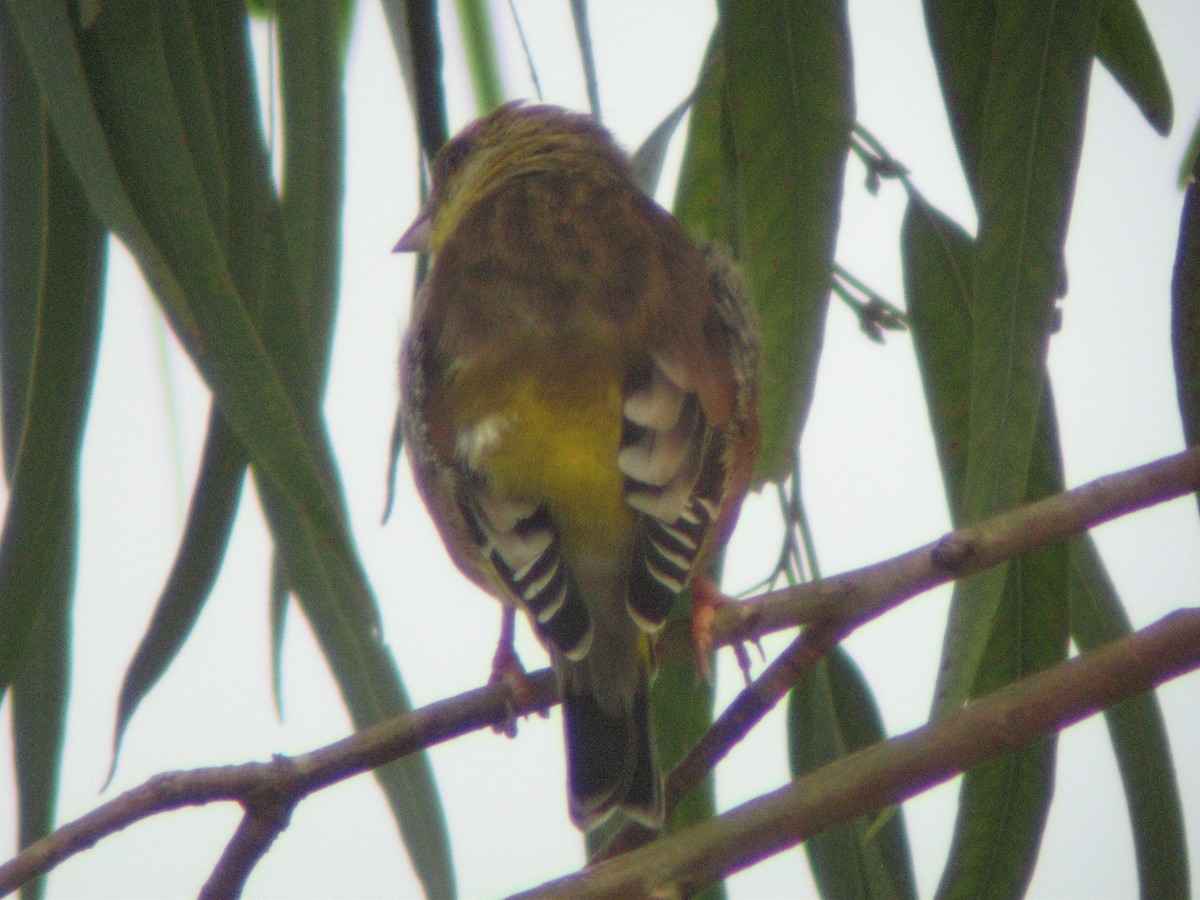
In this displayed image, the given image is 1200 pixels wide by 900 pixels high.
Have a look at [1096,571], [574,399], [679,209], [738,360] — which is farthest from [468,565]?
[1096,571]

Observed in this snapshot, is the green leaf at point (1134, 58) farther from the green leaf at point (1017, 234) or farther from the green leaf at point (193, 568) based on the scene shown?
the green leaf at point (193, 568)

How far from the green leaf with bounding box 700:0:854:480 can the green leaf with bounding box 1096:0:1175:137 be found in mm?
595

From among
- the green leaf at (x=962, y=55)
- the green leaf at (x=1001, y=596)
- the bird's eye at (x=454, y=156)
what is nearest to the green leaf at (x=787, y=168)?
the green leaf at (x=962, y=55)

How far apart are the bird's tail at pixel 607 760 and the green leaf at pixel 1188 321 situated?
110 cm

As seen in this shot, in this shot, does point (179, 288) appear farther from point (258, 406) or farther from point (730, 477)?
point (730, 477)

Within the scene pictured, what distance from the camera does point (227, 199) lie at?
2836 mm

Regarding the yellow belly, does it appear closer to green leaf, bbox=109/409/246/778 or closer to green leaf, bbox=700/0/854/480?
green leaf, bbox=700/0/854/480

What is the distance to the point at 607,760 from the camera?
2803mm

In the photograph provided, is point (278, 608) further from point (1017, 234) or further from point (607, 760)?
point (1017, 234)

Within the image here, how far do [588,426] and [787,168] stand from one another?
63 cm

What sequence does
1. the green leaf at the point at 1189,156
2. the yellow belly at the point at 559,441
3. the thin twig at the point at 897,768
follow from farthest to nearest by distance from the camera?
the green leaf at the point at 1189,156 → the yellow belly at the point at 559,441 → the thin twig at the point at 897,768

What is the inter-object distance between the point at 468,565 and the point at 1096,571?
1371 millimetres

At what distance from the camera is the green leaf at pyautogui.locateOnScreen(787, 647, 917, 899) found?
10.3 feet

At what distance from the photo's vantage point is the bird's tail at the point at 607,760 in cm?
276
